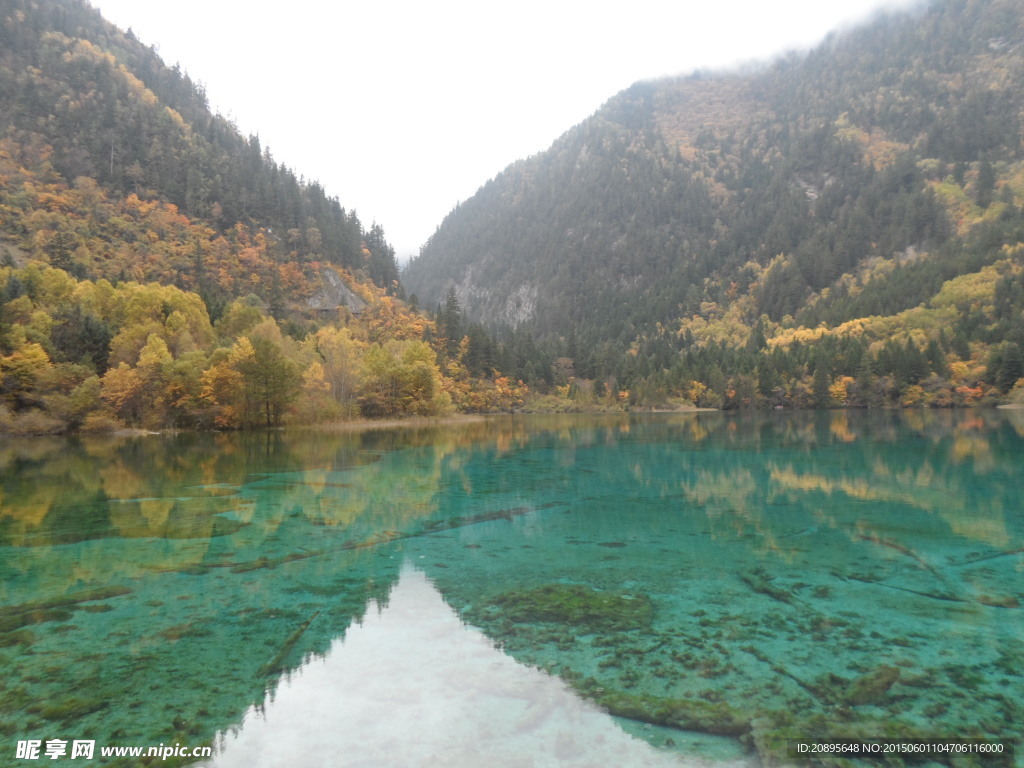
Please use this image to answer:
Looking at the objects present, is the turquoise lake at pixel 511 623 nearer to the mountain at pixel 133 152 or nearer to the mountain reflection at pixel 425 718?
the mountain reflection at pixel 425 718

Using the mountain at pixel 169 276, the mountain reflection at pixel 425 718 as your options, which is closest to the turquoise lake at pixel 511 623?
the mountain reflection at pixel 425 718

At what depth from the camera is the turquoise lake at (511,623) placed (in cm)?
664

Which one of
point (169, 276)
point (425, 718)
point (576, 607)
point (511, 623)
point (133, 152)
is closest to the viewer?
point (425, 718)

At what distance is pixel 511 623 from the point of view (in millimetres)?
10008

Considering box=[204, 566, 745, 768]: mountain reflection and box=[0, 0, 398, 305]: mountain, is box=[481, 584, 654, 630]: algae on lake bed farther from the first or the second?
box=[0, 0, 398, 305]: mountain

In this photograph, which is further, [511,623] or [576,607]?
[576,607]

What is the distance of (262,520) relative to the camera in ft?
61.2

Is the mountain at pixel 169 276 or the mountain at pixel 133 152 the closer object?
the mountain at pixel 169 276

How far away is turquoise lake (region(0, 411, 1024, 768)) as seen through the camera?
664 cm

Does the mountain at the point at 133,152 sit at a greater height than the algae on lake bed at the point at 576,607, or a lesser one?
greater

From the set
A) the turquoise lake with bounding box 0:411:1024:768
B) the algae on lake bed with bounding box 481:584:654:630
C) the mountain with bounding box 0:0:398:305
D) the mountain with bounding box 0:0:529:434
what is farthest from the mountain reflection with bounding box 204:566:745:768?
the mountain with bounding box 0:0:398:305

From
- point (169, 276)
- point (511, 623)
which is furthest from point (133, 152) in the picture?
point (511, 623)

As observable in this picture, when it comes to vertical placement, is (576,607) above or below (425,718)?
below

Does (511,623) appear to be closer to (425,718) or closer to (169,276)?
(425,718)
